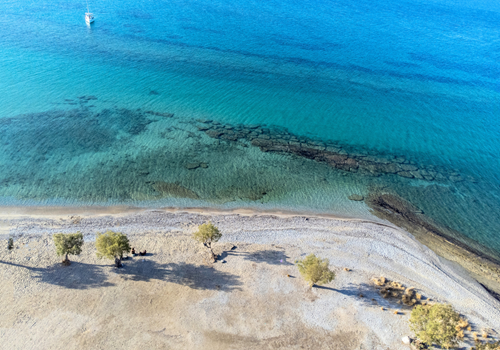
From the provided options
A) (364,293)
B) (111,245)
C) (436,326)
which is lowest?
(364,293)

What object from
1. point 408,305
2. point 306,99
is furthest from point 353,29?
point 408,305

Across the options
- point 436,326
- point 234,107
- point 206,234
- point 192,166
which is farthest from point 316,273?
point 234,107

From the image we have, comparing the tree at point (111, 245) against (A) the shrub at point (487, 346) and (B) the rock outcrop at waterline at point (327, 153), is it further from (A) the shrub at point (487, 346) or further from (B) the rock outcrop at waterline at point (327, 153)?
(A) the shrub at point (487, 346)

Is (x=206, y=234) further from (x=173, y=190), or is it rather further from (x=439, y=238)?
(x=439, y=238)

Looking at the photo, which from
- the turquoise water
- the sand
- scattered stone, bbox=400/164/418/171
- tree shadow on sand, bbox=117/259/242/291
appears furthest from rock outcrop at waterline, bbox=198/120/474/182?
tree shadow on sand, bbox=117/259/242/291

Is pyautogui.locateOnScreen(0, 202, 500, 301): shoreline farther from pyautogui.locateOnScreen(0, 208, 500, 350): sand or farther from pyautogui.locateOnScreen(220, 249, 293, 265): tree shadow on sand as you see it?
pyautogui.locateOnScreen(220, 249, 293, 265): tree shadow on sand

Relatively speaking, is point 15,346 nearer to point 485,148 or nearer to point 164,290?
point 164,290

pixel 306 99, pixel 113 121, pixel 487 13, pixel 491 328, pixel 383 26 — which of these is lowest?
pixel 491 328
